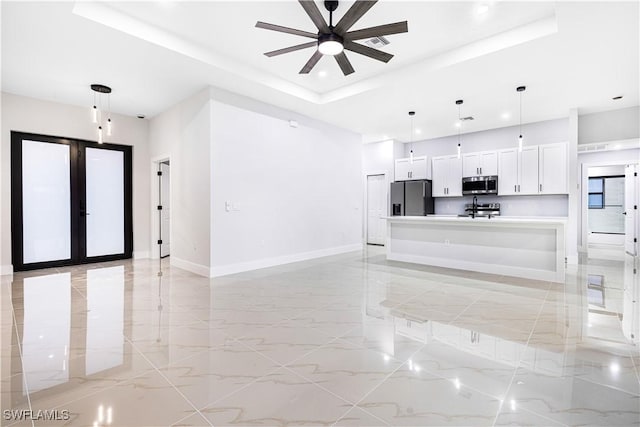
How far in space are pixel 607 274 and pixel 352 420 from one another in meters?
5.81

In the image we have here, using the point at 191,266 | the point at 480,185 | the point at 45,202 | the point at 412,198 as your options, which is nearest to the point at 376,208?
the point at 412,198

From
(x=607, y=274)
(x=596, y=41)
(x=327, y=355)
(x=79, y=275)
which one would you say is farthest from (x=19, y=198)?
(x=607, y=274)

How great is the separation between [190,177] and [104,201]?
8.21 feet

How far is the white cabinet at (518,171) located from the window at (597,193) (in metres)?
6.00

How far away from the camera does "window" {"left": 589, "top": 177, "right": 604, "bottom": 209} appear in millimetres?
10727

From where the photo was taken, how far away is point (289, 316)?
10.5 feet

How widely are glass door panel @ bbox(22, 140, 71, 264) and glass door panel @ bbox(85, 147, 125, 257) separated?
1.17 ft

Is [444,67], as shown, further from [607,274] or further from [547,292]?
[607,274]

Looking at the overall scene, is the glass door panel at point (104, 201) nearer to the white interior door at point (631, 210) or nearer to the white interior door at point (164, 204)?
the white interior door at point (164, 204)

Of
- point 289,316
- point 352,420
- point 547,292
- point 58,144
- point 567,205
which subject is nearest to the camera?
point 352,420

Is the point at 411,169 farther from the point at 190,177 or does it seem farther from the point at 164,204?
the point at 164,204

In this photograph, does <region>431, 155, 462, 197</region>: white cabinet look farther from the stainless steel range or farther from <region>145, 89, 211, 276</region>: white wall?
<region>145, 89, 211, 276</region>: white wall

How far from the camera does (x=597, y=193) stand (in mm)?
10828

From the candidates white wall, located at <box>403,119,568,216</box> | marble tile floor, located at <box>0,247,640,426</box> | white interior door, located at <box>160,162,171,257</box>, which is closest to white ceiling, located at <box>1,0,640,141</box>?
white wall, located at <box>403,119,568,216</box>
